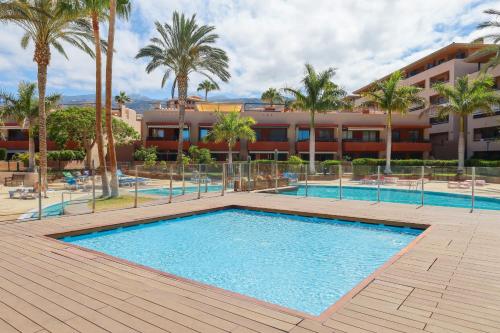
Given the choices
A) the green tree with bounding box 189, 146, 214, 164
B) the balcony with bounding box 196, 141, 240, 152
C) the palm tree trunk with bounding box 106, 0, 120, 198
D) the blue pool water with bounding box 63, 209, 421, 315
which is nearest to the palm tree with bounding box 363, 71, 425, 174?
the balcony with bounding box 196, 141, 240, 152

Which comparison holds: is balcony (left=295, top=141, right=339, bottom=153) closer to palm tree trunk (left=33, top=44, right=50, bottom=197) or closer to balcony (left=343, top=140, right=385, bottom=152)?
balcony (left=343, top=140, right=385, bottom=152)

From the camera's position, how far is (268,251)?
9438 mm

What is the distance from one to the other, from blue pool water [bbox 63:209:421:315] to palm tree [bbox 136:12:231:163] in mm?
18987

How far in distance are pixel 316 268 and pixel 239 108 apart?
3611cm

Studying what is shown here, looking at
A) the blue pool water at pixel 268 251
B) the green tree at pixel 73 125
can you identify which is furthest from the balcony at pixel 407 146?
the blue pool water at pixel 268 251

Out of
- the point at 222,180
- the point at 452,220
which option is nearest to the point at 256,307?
A: the point at 452,220

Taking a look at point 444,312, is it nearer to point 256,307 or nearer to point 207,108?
point 256,307

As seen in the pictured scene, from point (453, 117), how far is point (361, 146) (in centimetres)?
1177

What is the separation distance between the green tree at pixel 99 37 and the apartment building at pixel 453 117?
966 inches

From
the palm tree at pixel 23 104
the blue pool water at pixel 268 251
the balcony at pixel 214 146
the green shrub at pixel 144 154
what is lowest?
the blue pool water at pixel 268 251

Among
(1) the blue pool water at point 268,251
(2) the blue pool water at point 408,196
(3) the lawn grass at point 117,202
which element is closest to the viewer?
(1) the blue pool water at point 268,251

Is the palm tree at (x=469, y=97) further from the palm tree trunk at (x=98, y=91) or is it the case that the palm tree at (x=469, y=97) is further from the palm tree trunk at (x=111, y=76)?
the palm tree trunk at (x=98, y=91)

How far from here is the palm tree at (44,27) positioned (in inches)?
621

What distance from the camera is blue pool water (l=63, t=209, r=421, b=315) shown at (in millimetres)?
7056
